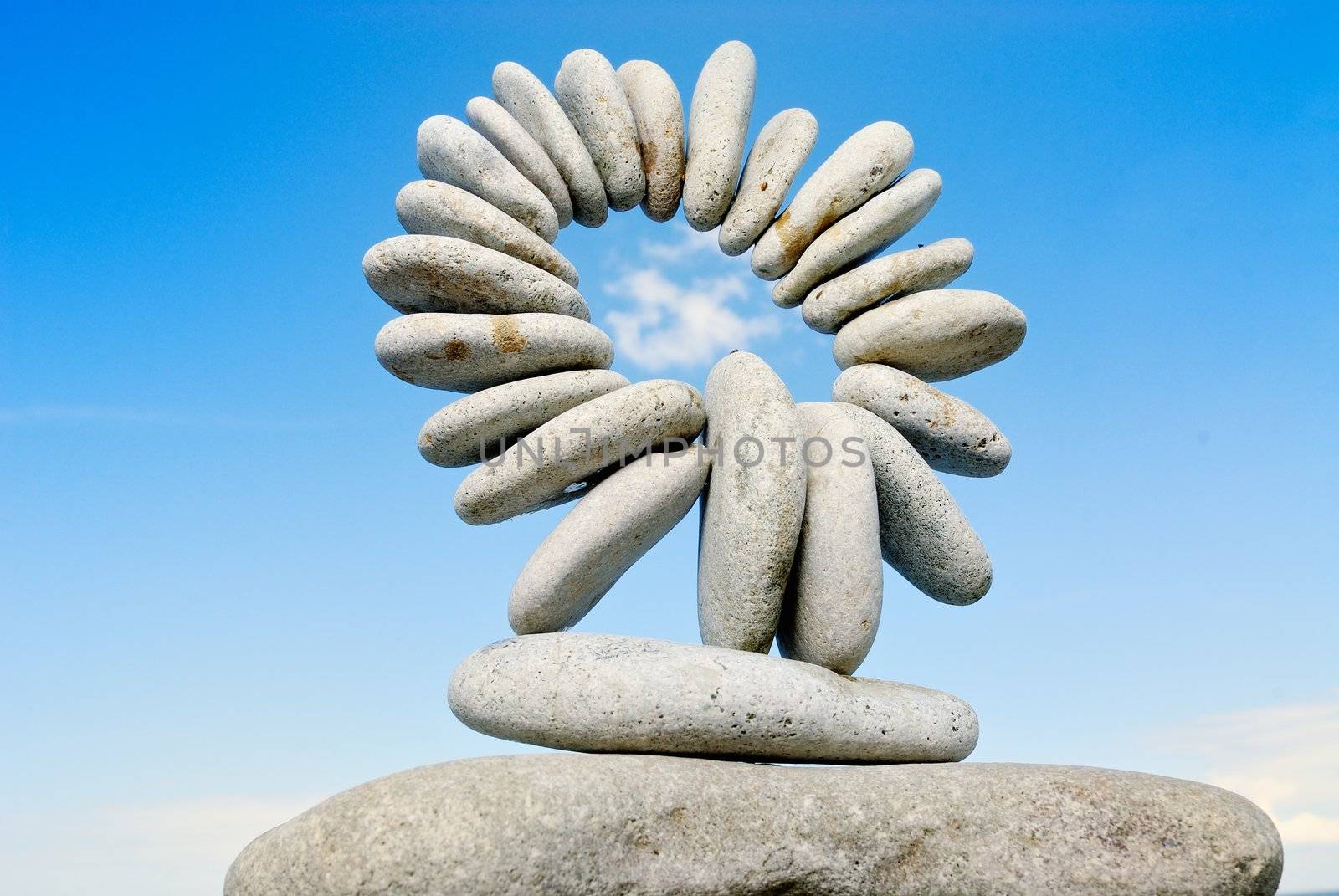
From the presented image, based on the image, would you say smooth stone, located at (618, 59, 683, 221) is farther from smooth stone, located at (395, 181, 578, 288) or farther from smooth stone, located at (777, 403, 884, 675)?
smooth stone, located at (777, 403, 884, 675)

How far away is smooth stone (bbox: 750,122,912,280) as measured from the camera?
720 centimetres

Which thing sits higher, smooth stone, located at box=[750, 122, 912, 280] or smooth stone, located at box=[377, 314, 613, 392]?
smooth stone, located at box=[750, 122, 912, 280]

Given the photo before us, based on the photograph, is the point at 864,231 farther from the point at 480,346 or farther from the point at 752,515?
the point at 480,346

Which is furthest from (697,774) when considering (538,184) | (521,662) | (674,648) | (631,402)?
(538,184)

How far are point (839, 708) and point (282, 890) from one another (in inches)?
102

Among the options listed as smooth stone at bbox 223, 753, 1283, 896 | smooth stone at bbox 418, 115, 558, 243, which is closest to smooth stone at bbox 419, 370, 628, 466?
smooth stone at bbox 418, 115, 558, 243

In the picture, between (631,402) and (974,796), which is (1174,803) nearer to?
(974,796)

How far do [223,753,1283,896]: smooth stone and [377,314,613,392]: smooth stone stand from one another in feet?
7.62

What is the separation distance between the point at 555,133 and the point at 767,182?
1361 millimetres

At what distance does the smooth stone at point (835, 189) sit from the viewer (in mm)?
7199

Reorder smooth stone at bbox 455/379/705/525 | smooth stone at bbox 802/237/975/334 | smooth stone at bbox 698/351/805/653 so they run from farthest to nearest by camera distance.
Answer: smooth stone at bbox 802/237/975/334
smooth stone at bbox 455/379/705/525
smooth stone at bbox 698/351/805/653

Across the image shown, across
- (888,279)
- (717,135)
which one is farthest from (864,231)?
(717,135)

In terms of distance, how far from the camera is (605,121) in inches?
292

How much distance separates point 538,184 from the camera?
7344mm
